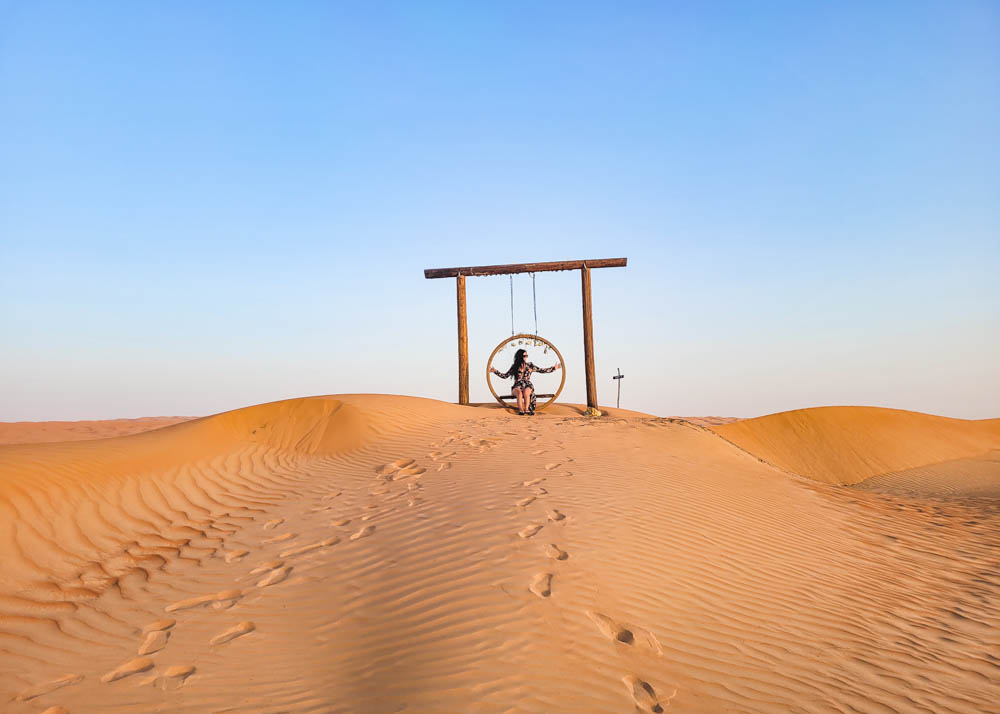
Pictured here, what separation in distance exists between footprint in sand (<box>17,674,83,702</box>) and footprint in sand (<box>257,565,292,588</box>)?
5.32 feet

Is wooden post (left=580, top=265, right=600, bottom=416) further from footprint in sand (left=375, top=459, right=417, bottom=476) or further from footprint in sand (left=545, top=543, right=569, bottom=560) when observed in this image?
footprint in sand (left=545, top=543, right=569, bottom=560)

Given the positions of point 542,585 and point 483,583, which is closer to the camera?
point 542,585

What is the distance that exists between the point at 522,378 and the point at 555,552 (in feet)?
32.3

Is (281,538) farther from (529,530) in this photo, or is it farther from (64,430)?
(64,430)

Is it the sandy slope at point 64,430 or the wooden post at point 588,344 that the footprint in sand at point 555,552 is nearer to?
the wooden post at point 588,344

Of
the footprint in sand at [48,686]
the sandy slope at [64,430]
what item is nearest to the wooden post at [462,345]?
the footprint in sand at [48,686]

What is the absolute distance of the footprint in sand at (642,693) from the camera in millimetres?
3344

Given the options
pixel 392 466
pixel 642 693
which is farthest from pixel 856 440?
pixel 642 693

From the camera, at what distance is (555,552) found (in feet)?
17.0

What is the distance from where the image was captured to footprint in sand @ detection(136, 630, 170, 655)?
4492mm

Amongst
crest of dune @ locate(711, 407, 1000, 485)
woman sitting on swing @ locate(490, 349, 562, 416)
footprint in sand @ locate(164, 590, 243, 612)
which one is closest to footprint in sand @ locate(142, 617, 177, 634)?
footprint in sand @ locate(164, 590, 243, 612)

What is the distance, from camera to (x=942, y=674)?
4.21m

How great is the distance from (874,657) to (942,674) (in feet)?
1.51

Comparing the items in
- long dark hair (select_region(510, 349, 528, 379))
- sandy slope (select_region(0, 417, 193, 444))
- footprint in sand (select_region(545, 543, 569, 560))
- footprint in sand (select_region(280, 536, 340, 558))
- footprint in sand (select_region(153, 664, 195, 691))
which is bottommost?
footprint in sand (select_region(153, 664, 195, 691))
